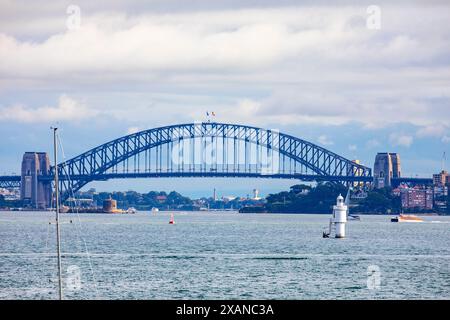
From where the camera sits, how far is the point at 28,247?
59.7 m

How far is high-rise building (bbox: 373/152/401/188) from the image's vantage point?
192375 millimetres

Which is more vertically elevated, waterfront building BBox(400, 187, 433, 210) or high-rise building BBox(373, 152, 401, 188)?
high-rise building BBox(373, 152, 401, 188)

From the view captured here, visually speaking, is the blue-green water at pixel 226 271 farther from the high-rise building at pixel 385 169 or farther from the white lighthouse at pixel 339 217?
the high-rise building at pixel 385 169

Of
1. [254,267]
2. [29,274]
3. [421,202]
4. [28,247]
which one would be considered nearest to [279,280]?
[254,267]

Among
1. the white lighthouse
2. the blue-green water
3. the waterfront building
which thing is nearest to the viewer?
the blue-green water

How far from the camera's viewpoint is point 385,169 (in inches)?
7643

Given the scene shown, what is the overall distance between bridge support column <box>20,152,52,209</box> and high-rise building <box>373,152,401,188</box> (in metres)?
63.6

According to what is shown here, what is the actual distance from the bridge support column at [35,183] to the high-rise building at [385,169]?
63648mm

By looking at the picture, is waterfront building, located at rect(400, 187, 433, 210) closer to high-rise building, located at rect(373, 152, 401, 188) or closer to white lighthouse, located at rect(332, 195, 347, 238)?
A: high-rise building, located at rect(373, 152, 401, 188)

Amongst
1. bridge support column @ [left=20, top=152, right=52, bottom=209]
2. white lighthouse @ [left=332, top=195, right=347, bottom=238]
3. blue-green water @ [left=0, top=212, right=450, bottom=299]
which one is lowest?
blue-green water @ [left=0, top=212, right=450, bottom=299]

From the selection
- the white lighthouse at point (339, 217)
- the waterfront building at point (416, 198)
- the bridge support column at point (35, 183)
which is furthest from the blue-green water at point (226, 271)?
the waterfront building at point (416, 198)

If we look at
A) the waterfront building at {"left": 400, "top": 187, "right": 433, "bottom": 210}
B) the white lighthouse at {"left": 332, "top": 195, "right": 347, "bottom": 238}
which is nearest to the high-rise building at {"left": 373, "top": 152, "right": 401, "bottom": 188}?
the waterfront building at {"left": 400, "top": 187, "right": 433, "bottom": 210}

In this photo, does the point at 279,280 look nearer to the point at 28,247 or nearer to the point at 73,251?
the point at 73,251
